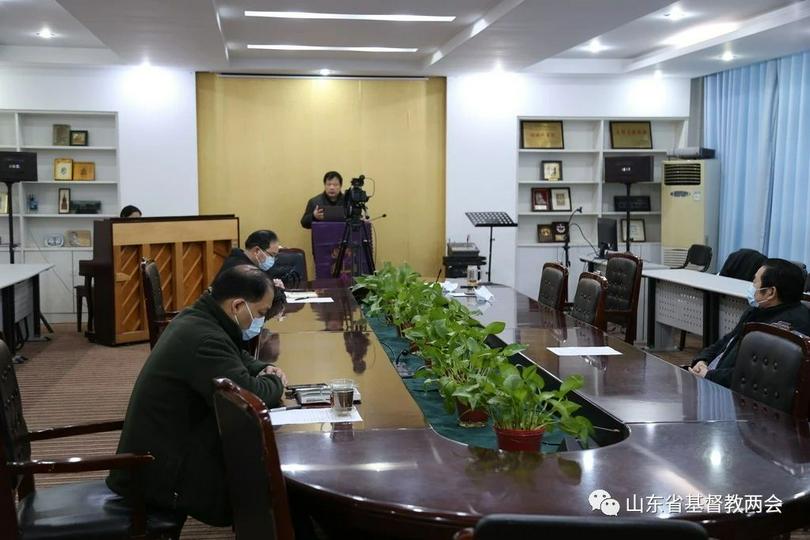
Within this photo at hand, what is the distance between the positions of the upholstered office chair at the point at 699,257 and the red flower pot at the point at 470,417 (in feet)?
20.8

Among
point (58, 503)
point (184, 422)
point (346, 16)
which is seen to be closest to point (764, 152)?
point (346, 16)

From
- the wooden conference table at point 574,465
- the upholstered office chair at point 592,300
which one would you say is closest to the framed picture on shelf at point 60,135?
the upholstered office chair at point 592,300

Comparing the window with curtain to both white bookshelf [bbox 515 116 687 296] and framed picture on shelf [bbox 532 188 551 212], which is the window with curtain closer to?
white bookshelf [bbox 515 116 687 296]

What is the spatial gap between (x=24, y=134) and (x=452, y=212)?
4.75 m

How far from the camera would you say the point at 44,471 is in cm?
238

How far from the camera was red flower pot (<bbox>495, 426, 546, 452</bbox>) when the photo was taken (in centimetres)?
230

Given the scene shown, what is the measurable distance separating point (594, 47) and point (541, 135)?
149 cm

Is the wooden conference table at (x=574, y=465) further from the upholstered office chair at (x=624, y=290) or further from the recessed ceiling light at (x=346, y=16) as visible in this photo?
the recessed ceiling light at (x=346, y=16)

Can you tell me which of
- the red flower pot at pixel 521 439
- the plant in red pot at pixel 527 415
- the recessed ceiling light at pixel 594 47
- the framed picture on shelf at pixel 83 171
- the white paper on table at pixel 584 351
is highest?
the recessed ceiling light at pixel 594 47

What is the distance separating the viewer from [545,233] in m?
10.3

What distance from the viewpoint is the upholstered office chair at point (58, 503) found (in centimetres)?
237

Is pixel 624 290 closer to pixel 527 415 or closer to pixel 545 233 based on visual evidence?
pixel 527 415

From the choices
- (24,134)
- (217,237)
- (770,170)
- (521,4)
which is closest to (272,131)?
(217,237)

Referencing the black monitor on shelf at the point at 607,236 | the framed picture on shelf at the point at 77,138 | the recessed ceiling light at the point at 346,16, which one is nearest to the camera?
the recessed ceiling light at the point at 346,16
